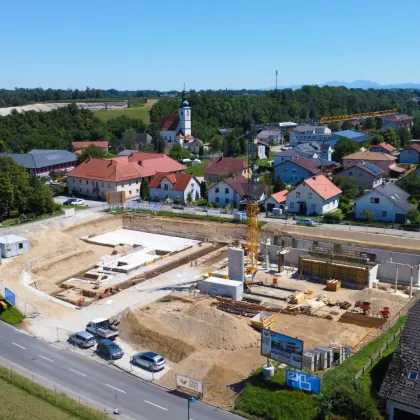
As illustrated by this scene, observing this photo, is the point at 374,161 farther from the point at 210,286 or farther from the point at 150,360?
the point at 150,360

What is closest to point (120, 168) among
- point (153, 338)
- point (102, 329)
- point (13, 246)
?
point (13, 246)

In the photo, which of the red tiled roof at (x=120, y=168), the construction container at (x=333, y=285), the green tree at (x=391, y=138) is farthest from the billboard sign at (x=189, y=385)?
the green tree at (x=391, y=138)

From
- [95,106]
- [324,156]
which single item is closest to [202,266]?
[324,156]

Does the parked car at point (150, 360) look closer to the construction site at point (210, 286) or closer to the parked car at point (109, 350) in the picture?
the construction site at point (210, 286)

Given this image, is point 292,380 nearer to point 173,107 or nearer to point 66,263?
point 66,263

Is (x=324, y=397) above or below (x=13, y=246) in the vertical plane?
above

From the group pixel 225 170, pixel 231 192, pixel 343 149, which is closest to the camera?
pixel 231 192
